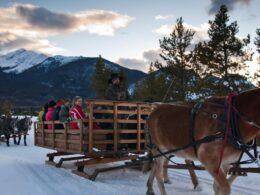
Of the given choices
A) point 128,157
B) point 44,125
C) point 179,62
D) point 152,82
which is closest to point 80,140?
point 128,157

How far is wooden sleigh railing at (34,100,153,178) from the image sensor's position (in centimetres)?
928

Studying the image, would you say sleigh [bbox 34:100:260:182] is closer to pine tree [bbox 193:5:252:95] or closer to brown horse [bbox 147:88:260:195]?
brown horse [bbox 147:88:260:195]

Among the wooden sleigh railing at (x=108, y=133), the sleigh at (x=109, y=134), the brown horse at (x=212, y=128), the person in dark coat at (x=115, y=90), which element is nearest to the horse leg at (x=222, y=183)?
the brown horse at (x=212, y=128)

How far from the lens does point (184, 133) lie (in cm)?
647

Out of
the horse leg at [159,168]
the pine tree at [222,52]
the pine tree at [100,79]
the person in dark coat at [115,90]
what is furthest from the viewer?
the pine tree at [100,79]

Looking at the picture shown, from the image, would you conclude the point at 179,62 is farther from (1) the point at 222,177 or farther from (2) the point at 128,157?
(1) the point at 222,177

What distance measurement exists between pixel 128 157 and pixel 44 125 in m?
3.45

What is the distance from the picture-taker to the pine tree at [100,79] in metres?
47.7

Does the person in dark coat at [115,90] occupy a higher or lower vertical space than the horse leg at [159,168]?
higher

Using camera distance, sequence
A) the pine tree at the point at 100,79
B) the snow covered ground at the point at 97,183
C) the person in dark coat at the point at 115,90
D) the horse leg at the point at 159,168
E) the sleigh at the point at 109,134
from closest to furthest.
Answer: the horse leg at the point at 159,168, the snow covered ground at the point at 97,183, the sleigh at the point at 109,134, the person in dark coat at the point at 115,90, the pine tree at the point at 100,79

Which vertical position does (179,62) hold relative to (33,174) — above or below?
above

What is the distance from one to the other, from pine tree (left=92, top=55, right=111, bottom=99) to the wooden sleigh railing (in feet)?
121

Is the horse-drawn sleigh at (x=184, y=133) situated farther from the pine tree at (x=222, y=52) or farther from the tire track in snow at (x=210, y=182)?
the pine tree at (x=222, y=52)

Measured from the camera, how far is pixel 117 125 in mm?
9703
